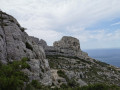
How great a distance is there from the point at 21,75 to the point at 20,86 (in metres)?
1.63

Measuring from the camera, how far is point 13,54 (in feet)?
45.1

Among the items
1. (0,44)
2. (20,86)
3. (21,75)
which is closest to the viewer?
(20,86)

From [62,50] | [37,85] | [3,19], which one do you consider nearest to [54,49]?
[62,50]

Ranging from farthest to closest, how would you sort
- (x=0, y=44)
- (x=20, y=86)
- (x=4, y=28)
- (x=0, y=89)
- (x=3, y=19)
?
1. (x=3, y=19)
2. (x=4, y=28)
3. (x=0, y=44)
4. (x=20, y=86)
5. (x=0, y=89)

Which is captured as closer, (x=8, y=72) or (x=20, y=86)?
(x=20, y=86)

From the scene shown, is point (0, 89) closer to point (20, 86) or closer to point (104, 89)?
point (20, 86)

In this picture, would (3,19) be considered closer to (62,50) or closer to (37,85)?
(37,85)

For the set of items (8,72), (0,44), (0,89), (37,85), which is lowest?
(37,85)

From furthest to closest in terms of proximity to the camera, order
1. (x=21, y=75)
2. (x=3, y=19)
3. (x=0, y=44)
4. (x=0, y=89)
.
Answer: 1. (x=3, y=19)
2. (x=0, y=44)
3. (x=21, y=75)
4. (x=0, y=89)

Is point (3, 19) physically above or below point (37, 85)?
above

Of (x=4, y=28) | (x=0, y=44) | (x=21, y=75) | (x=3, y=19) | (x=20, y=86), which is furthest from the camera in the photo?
(x=3, y=19)

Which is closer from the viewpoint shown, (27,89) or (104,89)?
(27,89)

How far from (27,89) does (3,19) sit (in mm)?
13204

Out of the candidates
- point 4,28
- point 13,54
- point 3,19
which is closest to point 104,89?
point 13,54
